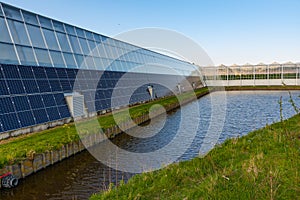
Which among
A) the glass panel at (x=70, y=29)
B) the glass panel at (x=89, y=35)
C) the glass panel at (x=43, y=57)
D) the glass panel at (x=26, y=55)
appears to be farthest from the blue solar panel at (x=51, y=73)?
the glass panel at (x=89, y=35)

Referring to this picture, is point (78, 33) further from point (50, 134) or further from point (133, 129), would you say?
point (50, 134)

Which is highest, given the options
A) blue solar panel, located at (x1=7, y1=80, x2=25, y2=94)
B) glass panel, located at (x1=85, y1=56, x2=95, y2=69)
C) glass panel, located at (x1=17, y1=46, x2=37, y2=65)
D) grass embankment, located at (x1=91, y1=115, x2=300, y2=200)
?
glass panel, located at (x1=17, y1=46, x2=37, y2=65)

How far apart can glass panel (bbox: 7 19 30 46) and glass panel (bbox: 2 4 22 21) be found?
381mm

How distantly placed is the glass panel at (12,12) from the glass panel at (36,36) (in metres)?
1.03

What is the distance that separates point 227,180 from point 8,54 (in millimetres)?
14767

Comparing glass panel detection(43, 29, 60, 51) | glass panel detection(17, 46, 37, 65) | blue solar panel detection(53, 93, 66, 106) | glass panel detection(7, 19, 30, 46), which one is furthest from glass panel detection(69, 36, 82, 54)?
blue solar panel detection(53, 93, 66, 106)

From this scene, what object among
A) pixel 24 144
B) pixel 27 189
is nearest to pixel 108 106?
pixel 24 144

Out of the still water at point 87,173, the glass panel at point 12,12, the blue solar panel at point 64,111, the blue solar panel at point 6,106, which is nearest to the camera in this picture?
the still water at point 87,173

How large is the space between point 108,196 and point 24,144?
611 cm

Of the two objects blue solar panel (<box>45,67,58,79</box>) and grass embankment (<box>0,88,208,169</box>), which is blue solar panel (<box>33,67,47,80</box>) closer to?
blue solar panel (<box>45,67,58,79</box>)

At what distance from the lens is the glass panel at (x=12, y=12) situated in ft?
55.7

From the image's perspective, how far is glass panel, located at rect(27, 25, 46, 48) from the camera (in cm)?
1900

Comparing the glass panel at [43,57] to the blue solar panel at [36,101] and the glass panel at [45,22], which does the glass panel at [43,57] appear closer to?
the glass panel at [45,22]

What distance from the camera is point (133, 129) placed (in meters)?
19.1
